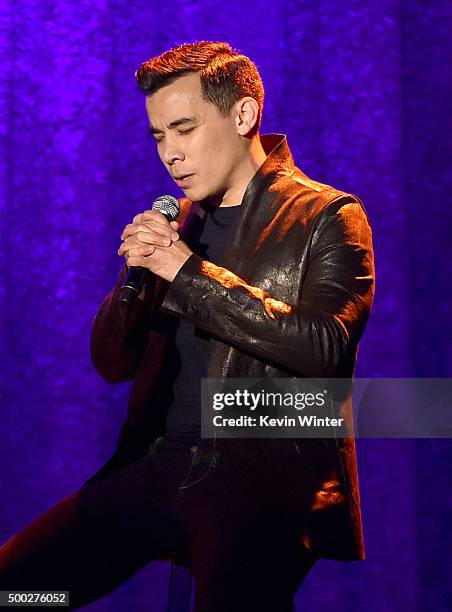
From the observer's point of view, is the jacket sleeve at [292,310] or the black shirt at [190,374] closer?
the jacket sleeve at [292,310]

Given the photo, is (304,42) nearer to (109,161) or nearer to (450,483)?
(109,161)

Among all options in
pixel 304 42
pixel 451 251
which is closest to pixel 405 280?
pixel 451 251

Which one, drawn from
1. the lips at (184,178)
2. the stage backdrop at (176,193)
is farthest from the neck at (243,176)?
the stage backdrop at (176,193)

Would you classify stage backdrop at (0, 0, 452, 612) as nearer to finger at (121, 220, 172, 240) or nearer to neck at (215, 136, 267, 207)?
neck at (215, 136, 267, 207)

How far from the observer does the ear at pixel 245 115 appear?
1.67 meters

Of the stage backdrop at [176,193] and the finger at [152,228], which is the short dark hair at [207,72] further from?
the stage backdrop at [176,193]

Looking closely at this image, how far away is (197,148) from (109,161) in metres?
0.95

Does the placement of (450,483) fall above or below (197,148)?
below

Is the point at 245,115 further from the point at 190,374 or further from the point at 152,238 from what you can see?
the point at 190,374

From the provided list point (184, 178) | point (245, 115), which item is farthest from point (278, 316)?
point (245, 115)

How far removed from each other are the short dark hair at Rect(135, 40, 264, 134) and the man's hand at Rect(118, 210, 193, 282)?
0.33m

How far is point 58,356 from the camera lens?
2.48m

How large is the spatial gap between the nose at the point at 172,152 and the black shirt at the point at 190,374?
0.15m

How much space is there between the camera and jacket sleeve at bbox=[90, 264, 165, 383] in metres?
1.58
